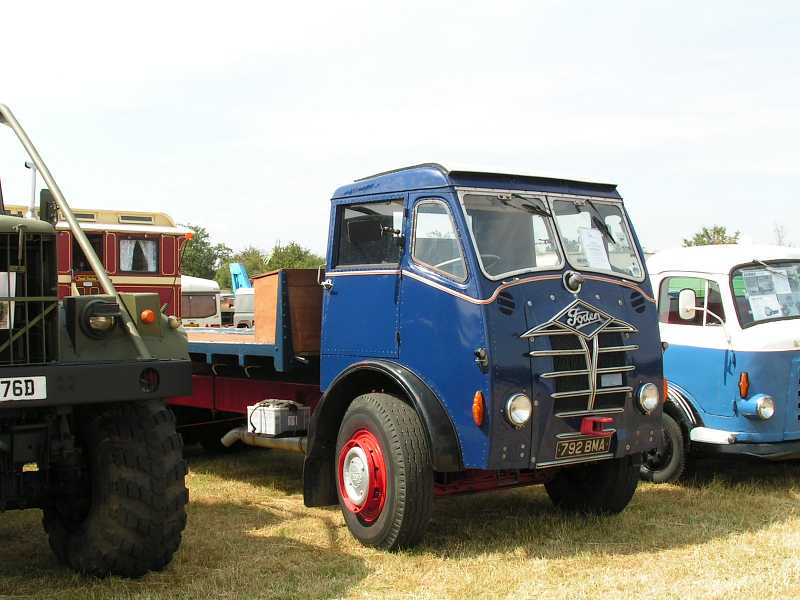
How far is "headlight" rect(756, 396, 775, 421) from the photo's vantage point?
7812mm

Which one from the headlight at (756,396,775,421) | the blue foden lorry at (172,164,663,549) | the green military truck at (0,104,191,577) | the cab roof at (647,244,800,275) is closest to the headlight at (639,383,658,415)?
the blue foden lorry at (172,164,663,549)

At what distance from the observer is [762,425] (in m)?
7.89

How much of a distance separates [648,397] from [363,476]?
1988 millimetres

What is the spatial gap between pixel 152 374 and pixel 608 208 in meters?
3.58

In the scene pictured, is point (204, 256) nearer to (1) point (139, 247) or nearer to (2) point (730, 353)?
(1) point (139, 247)

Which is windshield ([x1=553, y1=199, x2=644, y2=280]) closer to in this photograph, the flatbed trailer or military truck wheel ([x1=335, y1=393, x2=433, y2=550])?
military truck wheel ([x1=335, y1=393, x2=433, y2=550])

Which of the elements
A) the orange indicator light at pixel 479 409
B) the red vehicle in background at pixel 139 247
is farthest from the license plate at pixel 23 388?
the red vehicle in background at pixel 139 247

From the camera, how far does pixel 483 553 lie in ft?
19.9

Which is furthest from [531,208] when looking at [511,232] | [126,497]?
[126,497]

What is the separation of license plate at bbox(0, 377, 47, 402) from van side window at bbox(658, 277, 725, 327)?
18.9 ft

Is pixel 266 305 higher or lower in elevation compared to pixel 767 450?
higher

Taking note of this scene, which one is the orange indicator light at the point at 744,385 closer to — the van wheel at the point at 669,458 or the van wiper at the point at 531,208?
the van wheel at the point at 669,458

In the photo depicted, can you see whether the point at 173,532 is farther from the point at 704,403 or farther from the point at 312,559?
the point at 704,403

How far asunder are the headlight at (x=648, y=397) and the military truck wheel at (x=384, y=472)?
4.97 feet
